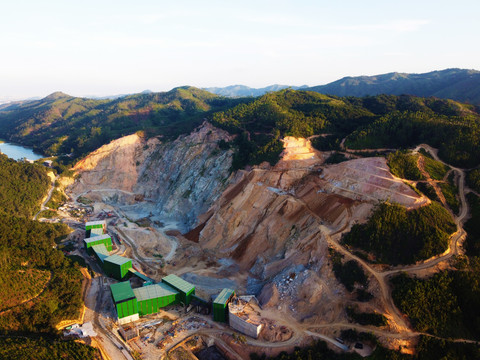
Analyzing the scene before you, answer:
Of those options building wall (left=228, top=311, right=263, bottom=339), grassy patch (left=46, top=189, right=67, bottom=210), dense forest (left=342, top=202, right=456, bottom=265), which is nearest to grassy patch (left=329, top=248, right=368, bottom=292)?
dense forest (left=342, top=202, right=456, bottom=265)

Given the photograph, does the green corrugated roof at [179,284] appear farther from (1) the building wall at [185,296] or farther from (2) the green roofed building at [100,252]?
(2) the green roofed building at [100,252]

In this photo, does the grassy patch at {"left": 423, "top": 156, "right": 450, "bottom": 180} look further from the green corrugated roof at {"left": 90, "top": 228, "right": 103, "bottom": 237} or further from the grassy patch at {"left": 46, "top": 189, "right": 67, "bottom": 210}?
the grassy patch at {"left": 46, "top": 189, "right": 67, "bottom": 210}

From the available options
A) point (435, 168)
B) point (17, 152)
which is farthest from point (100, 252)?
point (17, 152)

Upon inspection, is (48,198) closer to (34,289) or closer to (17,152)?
(34,289)

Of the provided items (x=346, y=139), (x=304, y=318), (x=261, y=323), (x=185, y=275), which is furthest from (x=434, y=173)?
(x=185, y=275)

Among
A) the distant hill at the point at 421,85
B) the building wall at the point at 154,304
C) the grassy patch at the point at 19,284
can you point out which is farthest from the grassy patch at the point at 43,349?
the distant hill at the point at 421,85
